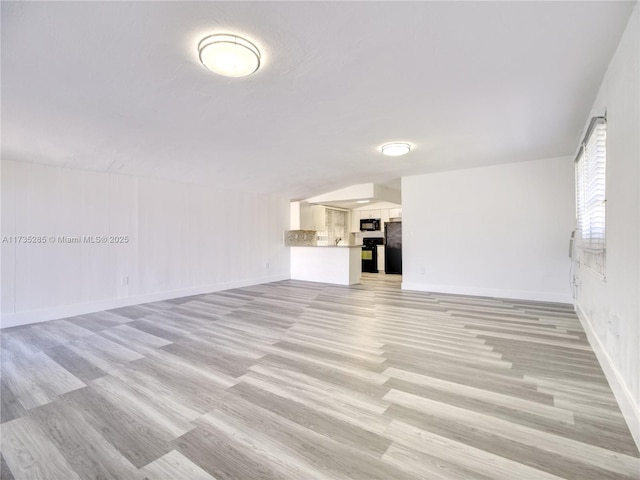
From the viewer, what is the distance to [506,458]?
144 cm

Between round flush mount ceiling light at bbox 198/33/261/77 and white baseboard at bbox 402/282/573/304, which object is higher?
round flush mount ceiling light at bbox 198/33/261/77

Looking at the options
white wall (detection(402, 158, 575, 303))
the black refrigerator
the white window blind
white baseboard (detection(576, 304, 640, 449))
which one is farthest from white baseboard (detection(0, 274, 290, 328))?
the white window blind

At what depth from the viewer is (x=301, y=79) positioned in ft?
8.14

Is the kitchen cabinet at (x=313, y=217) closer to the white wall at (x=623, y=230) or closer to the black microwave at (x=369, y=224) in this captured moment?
the black microwave at (x=369, y=224)

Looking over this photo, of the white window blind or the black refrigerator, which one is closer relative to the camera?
the white window blind

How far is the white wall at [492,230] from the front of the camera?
480cm

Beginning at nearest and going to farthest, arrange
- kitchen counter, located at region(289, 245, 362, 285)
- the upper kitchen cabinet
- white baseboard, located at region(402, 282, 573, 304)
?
white baseboard, located at region(402, 282, 573, 304), kitchen counter, located at region(289, 245, 362, 285), the upper kitchen cabinet

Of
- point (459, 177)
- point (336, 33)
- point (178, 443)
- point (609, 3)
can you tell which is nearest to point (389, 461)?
point (178, 443)

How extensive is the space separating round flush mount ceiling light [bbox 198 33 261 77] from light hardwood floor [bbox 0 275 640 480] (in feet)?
7.53

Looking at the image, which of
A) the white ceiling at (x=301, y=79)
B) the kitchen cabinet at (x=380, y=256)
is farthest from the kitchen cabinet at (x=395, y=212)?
the white ceiling at (x=301, y=79)

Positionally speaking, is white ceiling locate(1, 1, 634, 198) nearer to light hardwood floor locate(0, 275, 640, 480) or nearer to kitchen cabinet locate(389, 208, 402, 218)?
light hardwood floor locate(0, 275, 640, 480)

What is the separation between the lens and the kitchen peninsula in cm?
701

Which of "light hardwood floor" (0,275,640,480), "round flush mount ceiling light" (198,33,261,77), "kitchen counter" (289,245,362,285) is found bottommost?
"light hardwood floor" (0,275,640,480)

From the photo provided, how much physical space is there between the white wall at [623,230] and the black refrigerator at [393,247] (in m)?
6.17
